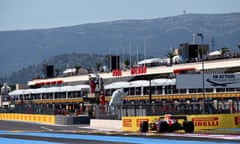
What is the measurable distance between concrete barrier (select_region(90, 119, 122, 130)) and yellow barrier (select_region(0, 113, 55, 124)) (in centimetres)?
1341

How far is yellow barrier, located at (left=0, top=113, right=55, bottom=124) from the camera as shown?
72.8 metres

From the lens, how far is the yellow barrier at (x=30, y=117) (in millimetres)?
72812

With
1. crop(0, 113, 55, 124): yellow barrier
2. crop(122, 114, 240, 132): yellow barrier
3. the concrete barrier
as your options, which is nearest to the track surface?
crop(122, 114, 240, 132): yellow barrier

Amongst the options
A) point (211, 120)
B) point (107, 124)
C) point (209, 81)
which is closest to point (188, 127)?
point (211, 120)

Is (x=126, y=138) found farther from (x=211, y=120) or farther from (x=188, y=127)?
(x=211, y=120)

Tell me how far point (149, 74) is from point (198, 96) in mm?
33754

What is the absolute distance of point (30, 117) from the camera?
79.7 metres

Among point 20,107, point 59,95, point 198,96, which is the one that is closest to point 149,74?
point 59,95

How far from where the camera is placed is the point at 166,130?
4084 centimetres

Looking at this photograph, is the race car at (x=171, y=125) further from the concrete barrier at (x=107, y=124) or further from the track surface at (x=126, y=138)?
the concrete barrier at (x=107, y=124)

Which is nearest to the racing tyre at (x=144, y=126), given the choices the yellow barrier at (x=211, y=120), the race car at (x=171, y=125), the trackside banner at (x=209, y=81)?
the race car at (x=171, y=125)

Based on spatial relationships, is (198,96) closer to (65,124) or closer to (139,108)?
(65,124)

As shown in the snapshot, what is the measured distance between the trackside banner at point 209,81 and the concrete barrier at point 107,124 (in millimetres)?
8507

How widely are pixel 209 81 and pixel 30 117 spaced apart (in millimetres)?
28600
